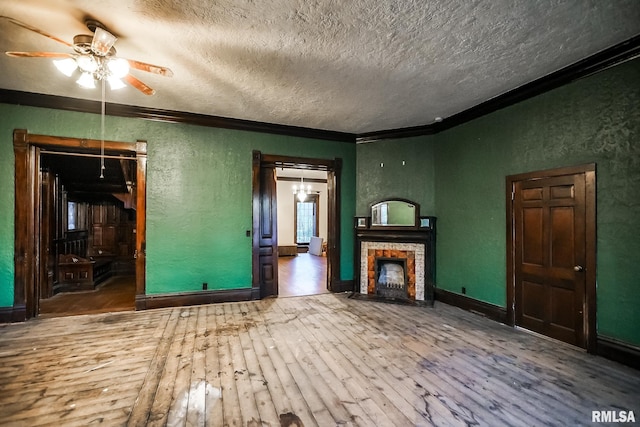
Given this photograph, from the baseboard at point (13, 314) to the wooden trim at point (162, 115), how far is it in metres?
2.79

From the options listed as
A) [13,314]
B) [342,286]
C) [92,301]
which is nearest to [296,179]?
[342,286]

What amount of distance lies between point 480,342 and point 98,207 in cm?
854

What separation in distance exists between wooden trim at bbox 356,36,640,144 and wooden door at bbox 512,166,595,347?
1093 millimetres

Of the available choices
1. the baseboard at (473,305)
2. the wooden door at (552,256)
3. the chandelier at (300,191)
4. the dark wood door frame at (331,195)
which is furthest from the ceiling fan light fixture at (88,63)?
the chandelier at (300,191)

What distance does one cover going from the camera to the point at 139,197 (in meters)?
4.43

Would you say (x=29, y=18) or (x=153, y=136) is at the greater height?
(x=29, y=18)

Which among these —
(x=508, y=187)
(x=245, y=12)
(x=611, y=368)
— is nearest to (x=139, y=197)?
(x=245, y=12)

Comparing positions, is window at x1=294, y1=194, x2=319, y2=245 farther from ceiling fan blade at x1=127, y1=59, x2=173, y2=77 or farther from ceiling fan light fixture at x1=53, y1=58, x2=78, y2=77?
ceiling fan light fixture at x1=53, y1=58, x2=78, y2=77

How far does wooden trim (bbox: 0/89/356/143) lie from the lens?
391 centimetres

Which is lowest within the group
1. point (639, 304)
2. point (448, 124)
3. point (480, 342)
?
point (480, 342)

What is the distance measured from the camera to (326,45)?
2.79m

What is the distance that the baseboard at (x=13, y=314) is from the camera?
151 inches

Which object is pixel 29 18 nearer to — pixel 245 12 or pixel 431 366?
pixel 245 12

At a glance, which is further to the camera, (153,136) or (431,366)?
(153,136)
